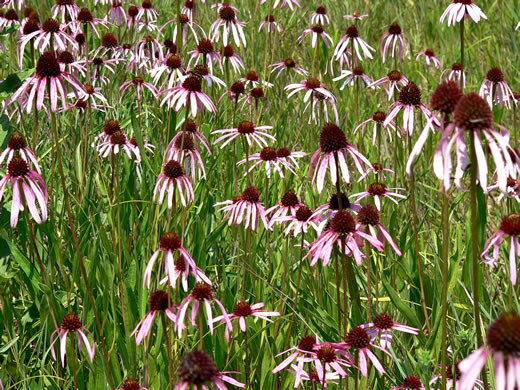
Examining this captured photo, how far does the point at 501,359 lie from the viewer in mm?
860

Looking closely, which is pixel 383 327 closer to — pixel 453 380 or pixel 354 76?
pixel 453 380

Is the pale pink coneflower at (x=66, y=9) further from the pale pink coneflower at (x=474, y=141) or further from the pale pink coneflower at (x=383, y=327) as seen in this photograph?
the pale pink coneflower at (x=474, y=141)

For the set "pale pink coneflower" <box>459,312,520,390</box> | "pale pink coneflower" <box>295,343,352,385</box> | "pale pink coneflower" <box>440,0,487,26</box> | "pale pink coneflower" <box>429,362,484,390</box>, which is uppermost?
"pale pink coneflower" <box>440,0,487,26</box>

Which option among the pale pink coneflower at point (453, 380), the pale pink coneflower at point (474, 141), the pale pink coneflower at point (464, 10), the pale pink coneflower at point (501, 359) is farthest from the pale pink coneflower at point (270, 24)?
the pale pink coneflower at point (501, 359)

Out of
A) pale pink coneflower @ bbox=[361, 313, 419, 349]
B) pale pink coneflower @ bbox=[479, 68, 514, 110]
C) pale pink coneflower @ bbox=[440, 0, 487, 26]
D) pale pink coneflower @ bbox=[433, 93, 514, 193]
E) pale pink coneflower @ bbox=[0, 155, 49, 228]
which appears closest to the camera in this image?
pale pink coneflower @ bbox=[433, 93, 514, 193]

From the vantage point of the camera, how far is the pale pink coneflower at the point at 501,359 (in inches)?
32.8

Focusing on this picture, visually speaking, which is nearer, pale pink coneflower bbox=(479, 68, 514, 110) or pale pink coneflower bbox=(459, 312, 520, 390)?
pale pink coneflower bbox=(459, 312, 520, 390)

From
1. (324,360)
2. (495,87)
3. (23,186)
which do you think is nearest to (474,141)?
(324,360)

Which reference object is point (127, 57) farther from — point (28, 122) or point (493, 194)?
point (493, 194)

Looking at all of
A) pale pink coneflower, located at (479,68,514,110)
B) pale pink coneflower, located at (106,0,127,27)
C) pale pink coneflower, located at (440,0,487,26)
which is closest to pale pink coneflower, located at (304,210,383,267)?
pale pink coneflower, located at (440,0,487,26)

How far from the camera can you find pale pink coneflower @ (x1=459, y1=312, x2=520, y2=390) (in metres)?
0.83

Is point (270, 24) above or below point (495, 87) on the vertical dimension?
above

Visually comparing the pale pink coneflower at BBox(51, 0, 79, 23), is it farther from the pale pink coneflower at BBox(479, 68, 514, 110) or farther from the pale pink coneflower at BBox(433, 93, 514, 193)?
the pale pink coneflower at BBox(433, 93, 514, 193)

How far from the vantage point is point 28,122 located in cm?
392
